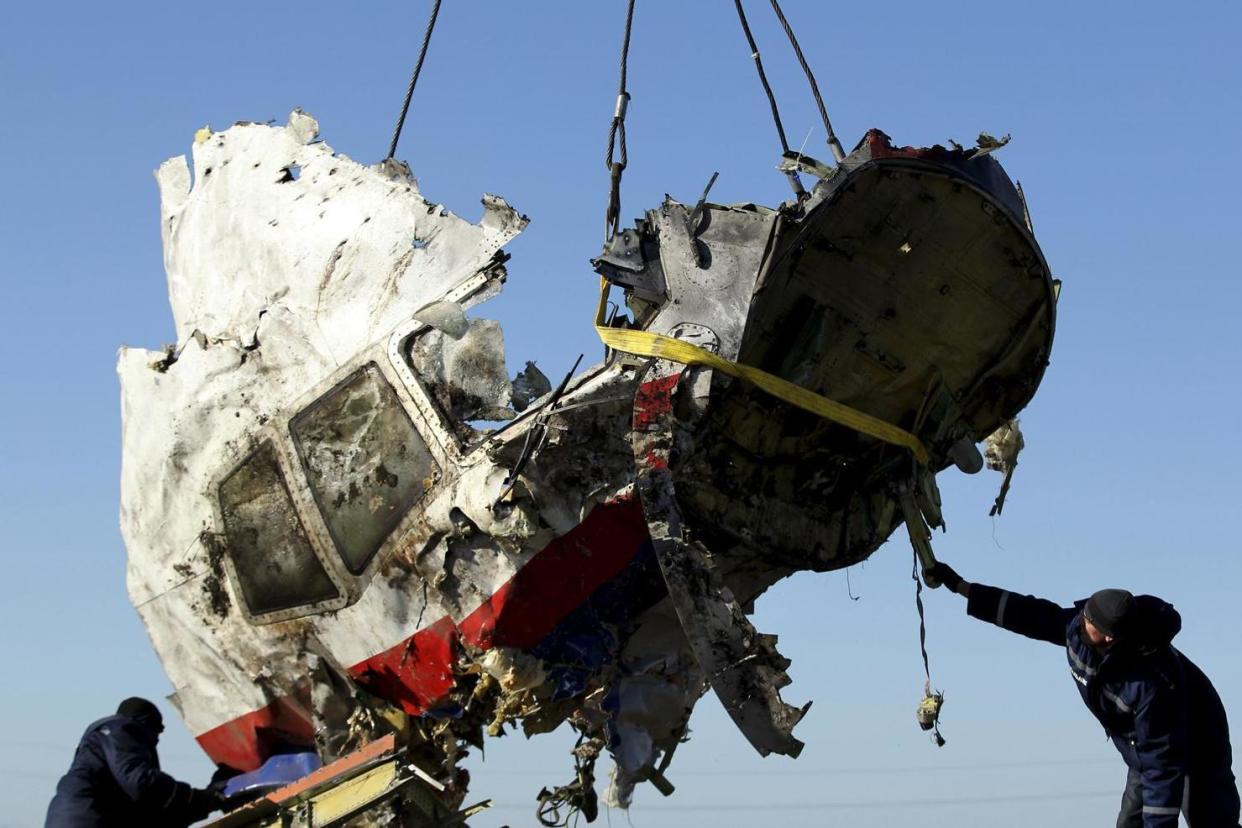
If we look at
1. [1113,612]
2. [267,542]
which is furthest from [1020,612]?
[267,542]

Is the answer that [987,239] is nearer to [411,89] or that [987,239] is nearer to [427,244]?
[427,244]

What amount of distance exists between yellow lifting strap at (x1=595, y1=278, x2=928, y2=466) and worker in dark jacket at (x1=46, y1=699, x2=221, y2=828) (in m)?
2.99

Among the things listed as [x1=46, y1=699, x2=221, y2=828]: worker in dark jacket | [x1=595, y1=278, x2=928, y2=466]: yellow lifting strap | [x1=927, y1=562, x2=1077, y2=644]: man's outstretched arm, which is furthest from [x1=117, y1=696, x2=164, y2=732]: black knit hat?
[x1=927, y1=562, x2=1077, y2=644]: man's outstretched arm

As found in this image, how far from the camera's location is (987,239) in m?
9.69

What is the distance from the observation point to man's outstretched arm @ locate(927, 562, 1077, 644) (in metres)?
7.60

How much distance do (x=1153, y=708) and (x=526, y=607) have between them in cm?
330

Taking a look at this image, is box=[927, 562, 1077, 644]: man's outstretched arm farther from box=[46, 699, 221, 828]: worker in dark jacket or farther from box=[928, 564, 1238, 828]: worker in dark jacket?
box=[46, 699, 221, 828]: worker in dark jacket

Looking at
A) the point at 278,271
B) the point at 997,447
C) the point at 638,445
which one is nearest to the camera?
the point at 638,445

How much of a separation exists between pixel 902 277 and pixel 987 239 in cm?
57

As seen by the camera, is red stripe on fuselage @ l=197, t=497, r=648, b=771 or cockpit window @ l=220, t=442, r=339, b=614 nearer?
red stripe on fuselage @ l=197, t=497, r=648, b=771

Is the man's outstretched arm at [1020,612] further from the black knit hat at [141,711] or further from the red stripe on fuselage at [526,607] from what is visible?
the black knit hat at [141,711]

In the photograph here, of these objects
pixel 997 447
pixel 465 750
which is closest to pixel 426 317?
pixel 465 750

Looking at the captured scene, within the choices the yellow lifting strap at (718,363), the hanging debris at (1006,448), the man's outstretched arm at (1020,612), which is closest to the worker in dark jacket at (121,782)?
the yellow lifting strap at (718,363)

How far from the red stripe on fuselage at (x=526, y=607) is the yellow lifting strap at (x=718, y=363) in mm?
783
